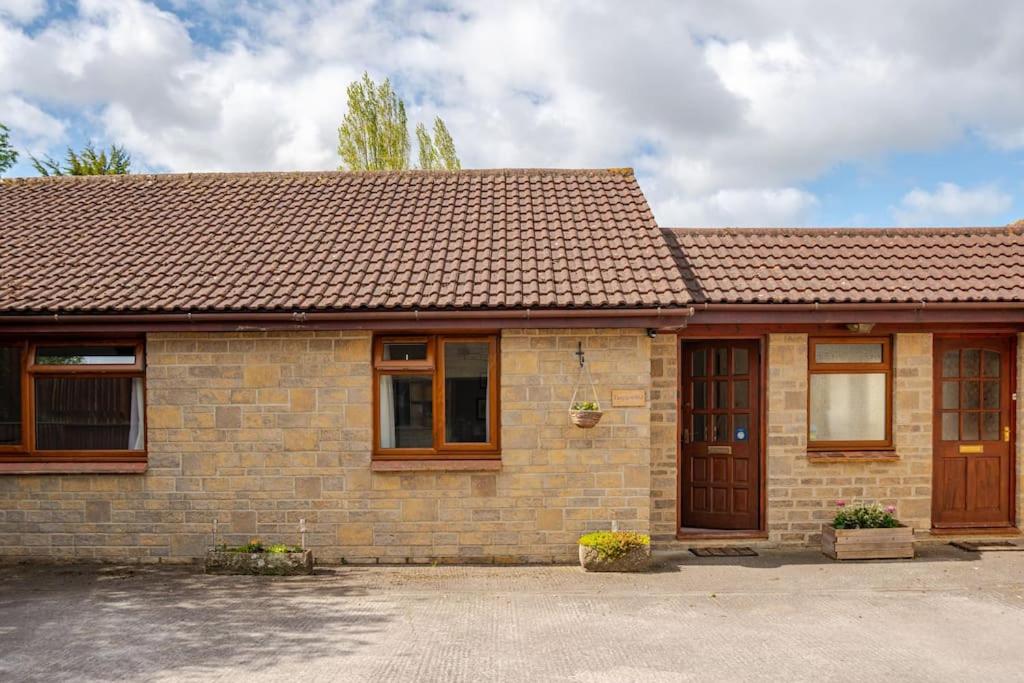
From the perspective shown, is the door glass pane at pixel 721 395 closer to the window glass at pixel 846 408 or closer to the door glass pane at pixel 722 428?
the door glass pane at pixel 722 428

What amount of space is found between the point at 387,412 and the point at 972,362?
7123 mm

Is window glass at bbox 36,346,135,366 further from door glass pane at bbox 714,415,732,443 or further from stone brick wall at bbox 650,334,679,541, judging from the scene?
door glass pane at bbox 714,415,732,443

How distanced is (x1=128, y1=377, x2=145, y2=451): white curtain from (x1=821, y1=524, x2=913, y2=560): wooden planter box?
7845mm

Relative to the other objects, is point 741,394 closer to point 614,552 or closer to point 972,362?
point 614,552

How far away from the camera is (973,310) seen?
8.98m

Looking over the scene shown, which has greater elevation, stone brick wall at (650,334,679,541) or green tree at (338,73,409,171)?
green tree at (338,73,409,171)

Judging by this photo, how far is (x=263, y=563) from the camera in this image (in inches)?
314

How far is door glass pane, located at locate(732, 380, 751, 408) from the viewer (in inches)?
372

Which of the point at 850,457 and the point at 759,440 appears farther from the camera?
Answer: the point at 759,440

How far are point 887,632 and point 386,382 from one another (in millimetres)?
5366

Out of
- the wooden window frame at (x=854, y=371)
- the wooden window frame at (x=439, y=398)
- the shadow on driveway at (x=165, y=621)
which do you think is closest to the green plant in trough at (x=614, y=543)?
the wooden window frame at (x=439, y=398)

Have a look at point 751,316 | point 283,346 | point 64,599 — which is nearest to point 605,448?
point 751,316

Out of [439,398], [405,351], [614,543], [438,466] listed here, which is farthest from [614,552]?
[405,351]

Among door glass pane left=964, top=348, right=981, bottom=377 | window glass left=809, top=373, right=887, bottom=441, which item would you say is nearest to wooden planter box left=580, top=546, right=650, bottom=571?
window glass left=809, top=373, right=887, bottom=441
